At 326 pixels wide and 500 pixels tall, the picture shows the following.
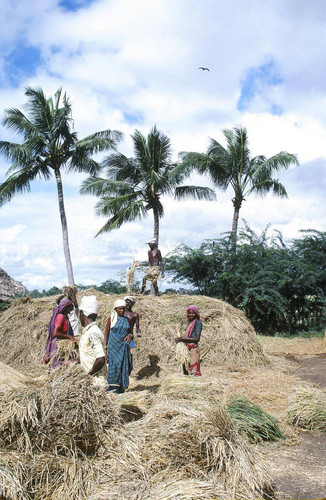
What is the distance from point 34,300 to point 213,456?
8755 millimetres

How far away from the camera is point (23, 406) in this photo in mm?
3656

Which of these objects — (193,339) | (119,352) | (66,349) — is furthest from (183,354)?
(66,349)

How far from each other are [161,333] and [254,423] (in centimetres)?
492

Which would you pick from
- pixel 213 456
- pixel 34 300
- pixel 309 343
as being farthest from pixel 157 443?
pixel 309 343

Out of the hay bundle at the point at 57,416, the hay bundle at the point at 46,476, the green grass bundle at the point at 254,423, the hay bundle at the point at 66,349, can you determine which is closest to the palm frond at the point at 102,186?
the hay bundle at the point at 66,349

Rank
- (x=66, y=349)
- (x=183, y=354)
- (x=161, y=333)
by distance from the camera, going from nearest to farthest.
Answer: (x=66, y=349)
(x=183, y=354)
(x=161, y=333)

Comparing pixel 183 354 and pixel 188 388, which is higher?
pixel 183 354

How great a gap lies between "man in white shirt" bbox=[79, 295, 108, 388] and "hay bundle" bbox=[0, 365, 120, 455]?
862mm

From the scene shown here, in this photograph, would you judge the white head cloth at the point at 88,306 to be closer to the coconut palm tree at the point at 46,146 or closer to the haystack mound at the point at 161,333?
the haystack mound at the point at 161,333

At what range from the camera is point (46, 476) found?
11.5 ft

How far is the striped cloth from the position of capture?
229 inches

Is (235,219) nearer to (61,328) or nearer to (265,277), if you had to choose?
(265,277)

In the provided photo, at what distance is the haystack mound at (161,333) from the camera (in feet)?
32.1

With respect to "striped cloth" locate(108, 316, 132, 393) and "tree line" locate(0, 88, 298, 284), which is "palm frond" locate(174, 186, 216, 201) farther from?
"striped cloth" locate(108, 316, 132, 393)
